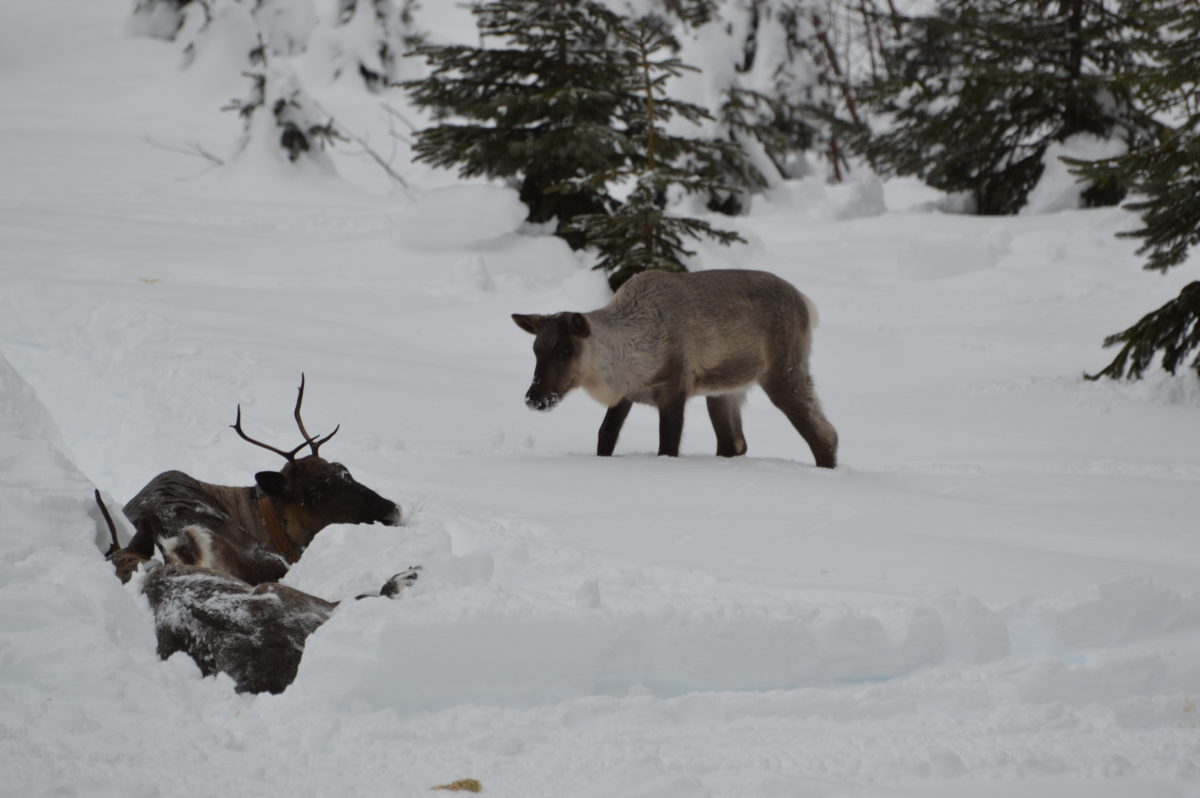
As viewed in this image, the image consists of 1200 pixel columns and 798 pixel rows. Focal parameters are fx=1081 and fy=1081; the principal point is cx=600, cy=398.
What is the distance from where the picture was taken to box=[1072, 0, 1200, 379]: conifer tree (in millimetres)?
8812

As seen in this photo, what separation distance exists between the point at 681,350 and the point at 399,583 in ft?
13.2

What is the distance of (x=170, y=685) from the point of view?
135 inches

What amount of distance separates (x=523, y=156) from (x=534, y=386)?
7.40 m

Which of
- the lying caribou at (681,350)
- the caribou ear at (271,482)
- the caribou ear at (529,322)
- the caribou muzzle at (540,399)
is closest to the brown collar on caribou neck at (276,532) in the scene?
the caribou ear at (271,482)

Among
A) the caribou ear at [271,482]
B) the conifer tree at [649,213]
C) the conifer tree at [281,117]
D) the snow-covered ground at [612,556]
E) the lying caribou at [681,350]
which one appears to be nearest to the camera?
the snow-covered ground at [612,556]

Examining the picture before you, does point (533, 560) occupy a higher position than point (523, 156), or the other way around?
point (523, 156)

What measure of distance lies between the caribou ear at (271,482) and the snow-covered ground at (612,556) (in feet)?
2.26

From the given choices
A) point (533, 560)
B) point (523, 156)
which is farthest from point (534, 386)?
point (523, 156)

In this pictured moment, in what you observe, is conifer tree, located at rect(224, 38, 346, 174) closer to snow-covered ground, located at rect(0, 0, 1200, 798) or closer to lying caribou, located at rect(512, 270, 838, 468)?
snow-covered ground, located at rect(0, 0, 1200, 798)

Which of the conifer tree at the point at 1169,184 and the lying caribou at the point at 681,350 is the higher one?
the conifer tree at the point at 1169,184

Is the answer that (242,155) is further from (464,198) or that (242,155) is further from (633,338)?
(633,338)

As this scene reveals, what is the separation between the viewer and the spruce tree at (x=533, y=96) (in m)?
13.6

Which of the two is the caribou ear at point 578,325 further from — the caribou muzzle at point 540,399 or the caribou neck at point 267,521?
the caribou neck at point 267,521

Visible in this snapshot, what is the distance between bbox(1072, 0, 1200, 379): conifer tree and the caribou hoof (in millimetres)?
7514
